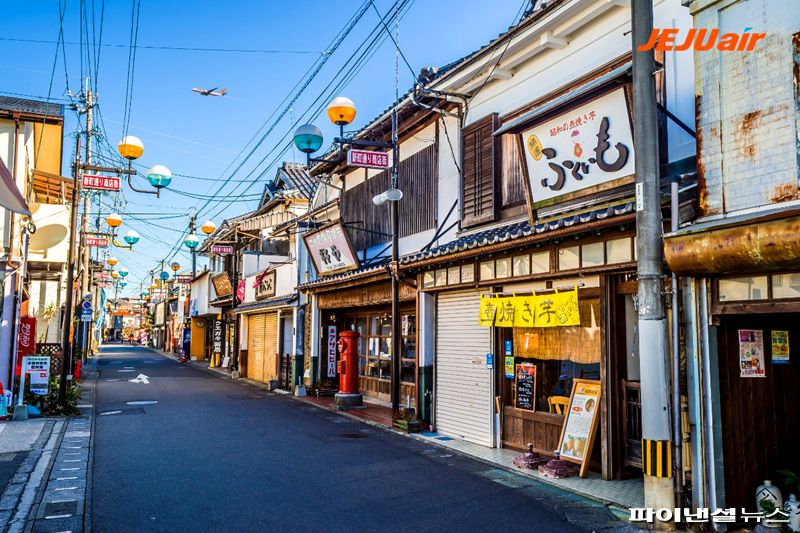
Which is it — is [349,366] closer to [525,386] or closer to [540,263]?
[525,386]

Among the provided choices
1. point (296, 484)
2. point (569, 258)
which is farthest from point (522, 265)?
point (296, 484)

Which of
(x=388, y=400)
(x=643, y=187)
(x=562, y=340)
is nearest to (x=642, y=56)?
(x=643, y=187)

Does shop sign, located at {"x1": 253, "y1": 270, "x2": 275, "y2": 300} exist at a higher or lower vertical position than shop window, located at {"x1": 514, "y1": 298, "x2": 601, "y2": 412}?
higher

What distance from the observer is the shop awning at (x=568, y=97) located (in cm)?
798

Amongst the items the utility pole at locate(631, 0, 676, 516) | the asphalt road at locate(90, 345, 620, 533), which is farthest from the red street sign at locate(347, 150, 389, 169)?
the utility pole at locate(631, 0, 676, 516)

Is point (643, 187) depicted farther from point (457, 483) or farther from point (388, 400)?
point (388, 400)

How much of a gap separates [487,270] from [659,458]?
5.64 m

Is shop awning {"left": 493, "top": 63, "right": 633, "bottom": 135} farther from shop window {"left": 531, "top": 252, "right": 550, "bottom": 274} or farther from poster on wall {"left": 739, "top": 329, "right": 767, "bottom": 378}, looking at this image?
poster on wall {"left": 739, "top": 329, "right": 767, "bottom": 378}

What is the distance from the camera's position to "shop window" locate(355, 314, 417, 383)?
54.1ft

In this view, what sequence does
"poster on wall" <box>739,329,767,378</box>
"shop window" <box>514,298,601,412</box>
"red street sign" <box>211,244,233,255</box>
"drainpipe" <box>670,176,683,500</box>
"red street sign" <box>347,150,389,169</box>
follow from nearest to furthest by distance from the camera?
1. "drainpipe" <box>670,176,683,500</box>
2. "poster on wall" <box>739,329,767,378</box>
3. "shop window" <box>514,298,601,412</box>
4. "red street sign" <box>347,150,389,169</box>
5. "red street sign" <box>211,244,233,255</box>

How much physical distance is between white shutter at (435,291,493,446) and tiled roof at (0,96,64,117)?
1405 cm

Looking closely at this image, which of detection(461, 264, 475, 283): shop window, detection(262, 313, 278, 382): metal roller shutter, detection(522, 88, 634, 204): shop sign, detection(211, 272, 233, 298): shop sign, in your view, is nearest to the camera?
detection(522, 88, 634, 204): shop sign

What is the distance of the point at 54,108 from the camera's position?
1891 centimetres

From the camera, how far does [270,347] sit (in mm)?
27219
